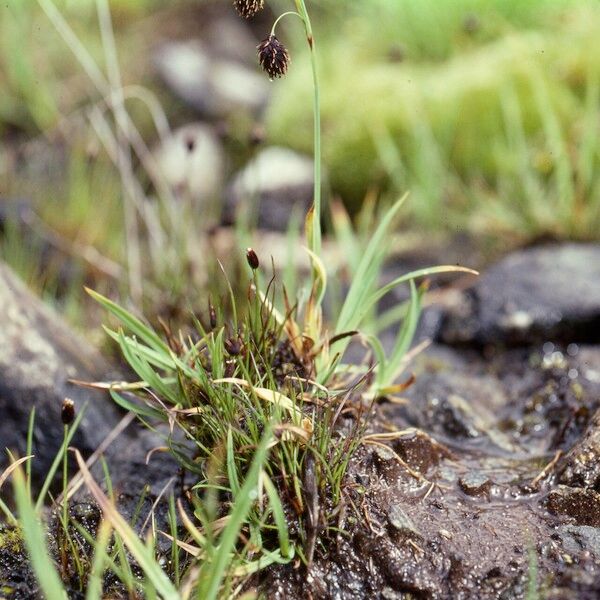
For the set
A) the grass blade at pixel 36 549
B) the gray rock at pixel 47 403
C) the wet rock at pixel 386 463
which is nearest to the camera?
the grass blade at pixel 36 549

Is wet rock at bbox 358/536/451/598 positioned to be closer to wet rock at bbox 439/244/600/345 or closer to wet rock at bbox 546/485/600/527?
wet rock at bbox 546/485/600/527

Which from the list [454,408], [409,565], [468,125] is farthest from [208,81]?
[409,565]

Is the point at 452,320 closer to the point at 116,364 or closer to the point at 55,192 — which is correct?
the point at 116,364

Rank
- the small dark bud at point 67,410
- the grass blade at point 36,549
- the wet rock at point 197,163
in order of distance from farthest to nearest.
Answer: the wet rock at point 197,163 → the small dark bud at point 67,410 → the grass blade at point 36,549

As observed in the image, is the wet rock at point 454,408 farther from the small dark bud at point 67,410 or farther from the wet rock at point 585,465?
the small dark bud at point 67,410

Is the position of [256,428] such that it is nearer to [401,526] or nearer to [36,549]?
[401,526]

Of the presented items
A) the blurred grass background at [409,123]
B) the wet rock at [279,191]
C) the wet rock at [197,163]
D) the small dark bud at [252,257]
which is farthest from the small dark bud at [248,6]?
the wet rock at [197,163]
